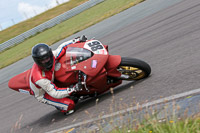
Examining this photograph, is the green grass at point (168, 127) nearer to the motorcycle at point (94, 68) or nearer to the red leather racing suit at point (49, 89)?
the motorcycle at point (94, 68)

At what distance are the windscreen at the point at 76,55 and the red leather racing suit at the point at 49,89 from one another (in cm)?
24

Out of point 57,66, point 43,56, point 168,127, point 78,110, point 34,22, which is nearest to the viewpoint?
point 168,127

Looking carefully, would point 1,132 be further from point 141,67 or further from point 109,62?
point 141,67

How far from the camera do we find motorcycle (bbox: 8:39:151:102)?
5.47m

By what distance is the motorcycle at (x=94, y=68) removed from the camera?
5.47 metres

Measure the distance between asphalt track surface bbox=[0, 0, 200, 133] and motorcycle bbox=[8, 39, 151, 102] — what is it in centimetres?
28

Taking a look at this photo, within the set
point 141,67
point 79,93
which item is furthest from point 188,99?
point 79,93

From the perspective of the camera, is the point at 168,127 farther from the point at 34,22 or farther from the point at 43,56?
the point at 34,22

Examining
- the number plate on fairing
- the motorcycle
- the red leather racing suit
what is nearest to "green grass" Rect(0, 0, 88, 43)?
the red leather racing suit

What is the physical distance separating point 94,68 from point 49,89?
3.32ft

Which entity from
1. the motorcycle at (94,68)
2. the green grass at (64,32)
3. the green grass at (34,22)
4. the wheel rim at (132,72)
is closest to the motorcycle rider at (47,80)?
the motorcycle at (94,68)

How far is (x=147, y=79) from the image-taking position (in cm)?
589

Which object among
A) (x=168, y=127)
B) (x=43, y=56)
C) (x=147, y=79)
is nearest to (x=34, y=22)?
(x=43, y=56)

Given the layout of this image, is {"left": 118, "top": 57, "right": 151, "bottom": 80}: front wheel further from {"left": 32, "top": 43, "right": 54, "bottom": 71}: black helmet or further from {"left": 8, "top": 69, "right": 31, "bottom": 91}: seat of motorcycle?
{"left": 8, "top": 69, "right": 31, "bottom": 91}: seat of motorcycle
